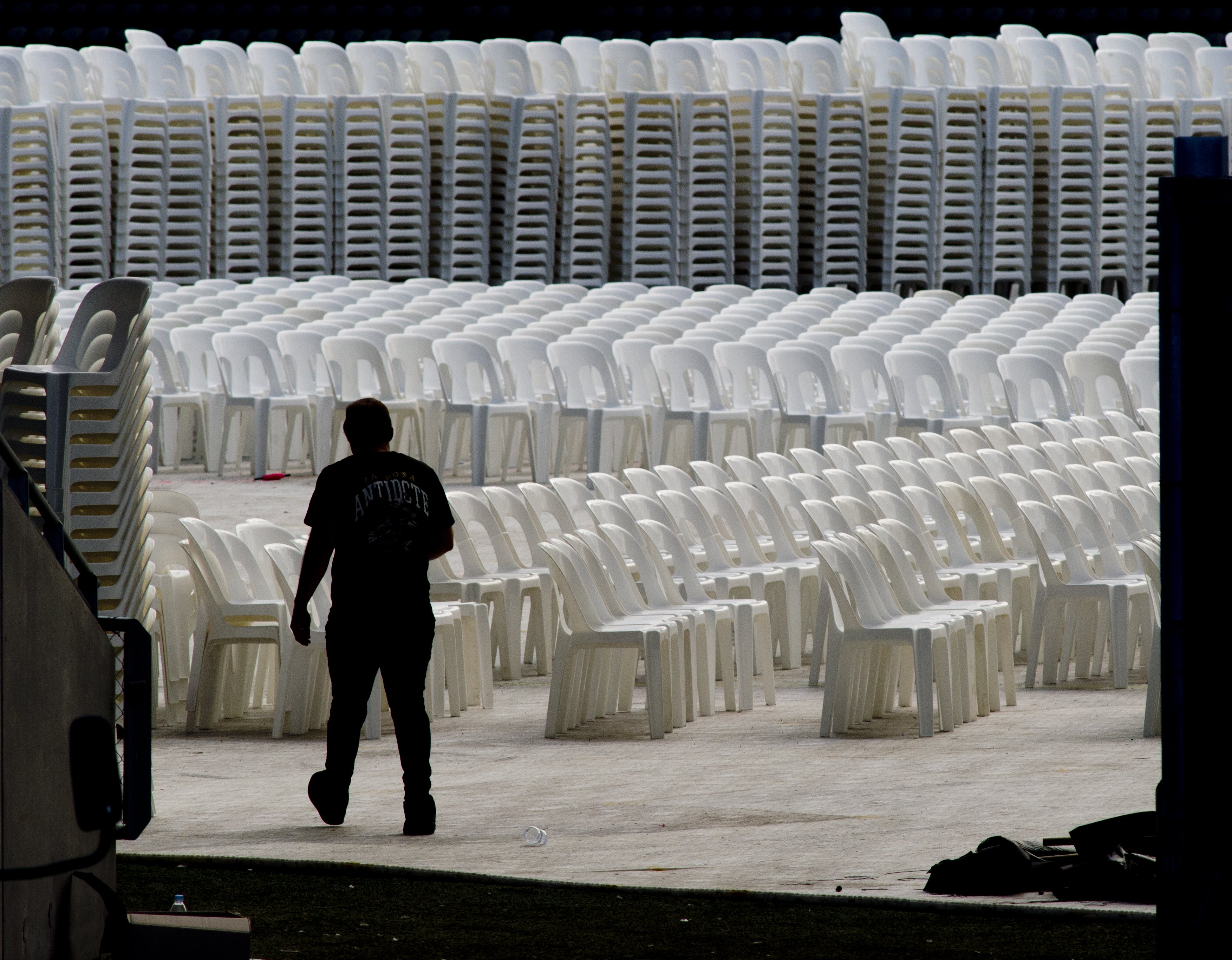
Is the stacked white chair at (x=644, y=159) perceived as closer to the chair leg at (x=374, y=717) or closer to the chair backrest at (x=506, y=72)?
the chair backrest at (x=506, y=72)

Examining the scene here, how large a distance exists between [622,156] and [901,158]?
3.28 meters

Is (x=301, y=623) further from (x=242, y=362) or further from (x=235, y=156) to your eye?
(x=235, y=156)

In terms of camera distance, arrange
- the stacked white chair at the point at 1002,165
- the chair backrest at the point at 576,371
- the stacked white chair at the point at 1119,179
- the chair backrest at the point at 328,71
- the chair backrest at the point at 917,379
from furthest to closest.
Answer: the chair backrest at the point at 328,71 → the stacked white chair at the point at 1119,179 → the stacked white chair at the point at 1002,165 → the chair backrest at the point at 576,371 → the chair backrest at the point at 917,379

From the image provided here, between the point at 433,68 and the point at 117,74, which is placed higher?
the point at 433,68

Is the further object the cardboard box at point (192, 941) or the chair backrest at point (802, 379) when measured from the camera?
the chair backrest at point (802, 379)

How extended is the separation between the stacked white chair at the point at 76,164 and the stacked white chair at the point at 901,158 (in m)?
8.85

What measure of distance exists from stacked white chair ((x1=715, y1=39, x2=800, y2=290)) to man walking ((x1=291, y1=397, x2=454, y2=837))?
16.8 m

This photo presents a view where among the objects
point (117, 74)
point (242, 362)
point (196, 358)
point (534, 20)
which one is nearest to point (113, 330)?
point (242, 362)

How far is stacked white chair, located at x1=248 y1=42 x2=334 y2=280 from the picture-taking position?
2378 centimetres

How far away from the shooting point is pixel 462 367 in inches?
627

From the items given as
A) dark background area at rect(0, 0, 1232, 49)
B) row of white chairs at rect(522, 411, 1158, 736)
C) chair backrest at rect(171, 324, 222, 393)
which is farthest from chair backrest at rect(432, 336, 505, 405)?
dark background area at rect(0, 0, 1232, 49)

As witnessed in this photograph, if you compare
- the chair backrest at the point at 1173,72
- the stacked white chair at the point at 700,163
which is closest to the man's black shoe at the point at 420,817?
the stacked white chair at the point at 700,163

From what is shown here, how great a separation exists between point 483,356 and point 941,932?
1069 cm

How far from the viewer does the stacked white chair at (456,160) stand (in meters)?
23.8
